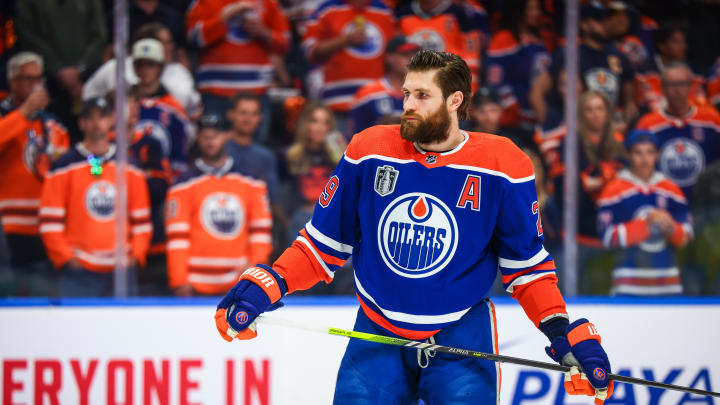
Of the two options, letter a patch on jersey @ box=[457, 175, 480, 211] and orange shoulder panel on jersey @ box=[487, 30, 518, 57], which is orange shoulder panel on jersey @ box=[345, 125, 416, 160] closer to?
letter a patch on jersey @ box=[457, 175, 480, 211]

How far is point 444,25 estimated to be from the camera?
13.7 ft

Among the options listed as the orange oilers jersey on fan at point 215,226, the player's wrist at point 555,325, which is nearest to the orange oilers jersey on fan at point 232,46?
the orange oilers jersey on fan at point 215,226

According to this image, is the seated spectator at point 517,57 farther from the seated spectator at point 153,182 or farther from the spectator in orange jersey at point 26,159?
the spectator in orange jersey at point 26,159

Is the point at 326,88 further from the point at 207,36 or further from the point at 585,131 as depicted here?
the point at 585,131

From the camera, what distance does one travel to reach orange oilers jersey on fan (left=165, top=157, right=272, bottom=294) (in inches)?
157

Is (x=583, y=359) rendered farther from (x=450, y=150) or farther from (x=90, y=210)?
(x=90, y=210)

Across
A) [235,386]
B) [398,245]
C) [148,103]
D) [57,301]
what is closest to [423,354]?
[398,245]

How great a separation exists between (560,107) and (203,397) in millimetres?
2252

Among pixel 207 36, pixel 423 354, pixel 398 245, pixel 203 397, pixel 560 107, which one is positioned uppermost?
pixel 207 36

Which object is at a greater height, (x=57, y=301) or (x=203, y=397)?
(x=57, y=301)

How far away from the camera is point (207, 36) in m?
4.10

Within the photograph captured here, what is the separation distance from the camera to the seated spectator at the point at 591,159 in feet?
13.2

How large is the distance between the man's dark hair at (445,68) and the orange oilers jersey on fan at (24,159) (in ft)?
8.56

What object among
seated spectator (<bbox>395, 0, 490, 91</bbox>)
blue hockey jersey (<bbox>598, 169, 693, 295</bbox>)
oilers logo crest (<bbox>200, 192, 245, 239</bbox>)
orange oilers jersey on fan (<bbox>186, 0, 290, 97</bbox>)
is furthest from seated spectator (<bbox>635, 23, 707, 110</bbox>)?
oilers logo crest (<bbox>200, 192, 245, 239</bbox>)
